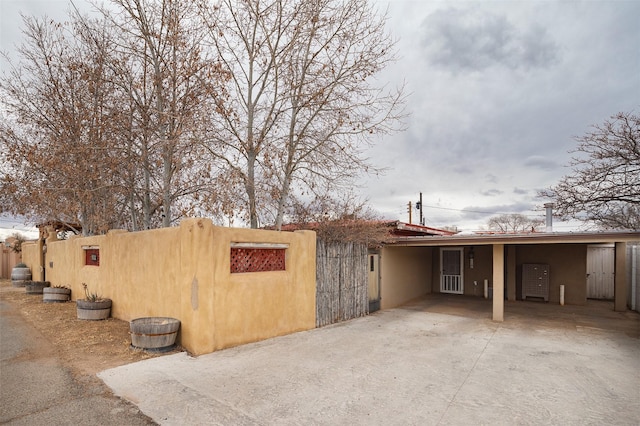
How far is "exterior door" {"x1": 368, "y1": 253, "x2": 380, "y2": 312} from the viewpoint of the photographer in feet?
32.3

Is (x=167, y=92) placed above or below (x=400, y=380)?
above

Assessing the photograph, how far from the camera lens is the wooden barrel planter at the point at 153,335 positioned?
220 inches

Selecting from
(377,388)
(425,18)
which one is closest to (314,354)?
(377,388)

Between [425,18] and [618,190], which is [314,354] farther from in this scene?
[618,190]

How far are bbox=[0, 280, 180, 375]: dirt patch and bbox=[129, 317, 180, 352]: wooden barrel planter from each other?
0.13 meters

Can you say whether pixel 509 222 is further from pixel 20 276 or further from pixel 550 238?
pixel 20 276

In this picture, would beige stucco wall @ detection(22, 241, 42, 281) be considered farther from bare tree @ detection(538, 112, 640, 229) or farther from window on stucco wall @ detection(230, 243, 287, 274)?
bare tree @ detection(538, 112, 640, 229)

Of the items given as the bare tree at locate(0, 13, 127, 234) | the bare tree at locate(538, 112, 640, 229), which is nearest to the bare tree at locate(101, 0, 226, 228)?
the bare tree at locate(0, 13, 127, 234)

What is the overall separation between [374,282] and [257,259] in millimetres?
4431

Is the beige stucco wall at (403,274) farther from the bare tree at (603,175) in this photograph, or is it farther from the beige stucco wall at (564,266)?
the bare tree at (603,175)

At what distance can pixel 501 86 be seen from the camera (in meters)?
9.80

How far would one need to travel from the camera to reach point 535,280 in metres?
12.5

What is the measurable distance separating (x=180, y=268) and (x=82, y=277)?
267 inches

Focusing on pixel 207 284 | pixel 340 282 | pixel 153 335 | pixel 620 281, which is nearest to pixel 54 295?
pixel 153 335
